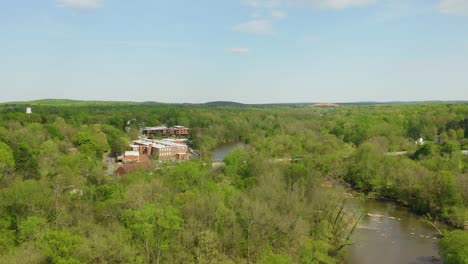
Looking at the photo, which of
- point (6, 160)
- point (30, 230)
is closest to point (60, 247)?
point (30, 230)

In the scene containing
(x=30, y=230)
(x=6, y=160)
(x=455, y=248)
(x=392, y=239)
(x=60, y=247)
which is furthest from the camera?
(x=6, y=160)

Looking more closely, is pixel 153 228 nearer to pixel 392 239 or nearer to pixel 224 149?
pixel 392 239

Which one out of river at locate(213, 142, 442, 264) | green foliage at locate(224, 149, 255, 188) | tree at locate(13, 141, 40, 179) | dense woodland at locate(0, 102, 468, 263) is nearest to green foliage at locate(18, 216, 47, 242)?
dense woodland at locate(0, 102, 468, 263)

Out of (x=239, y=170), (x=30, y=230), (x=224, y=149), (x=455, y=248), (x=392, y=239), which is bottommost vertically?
(x=392, y=239)

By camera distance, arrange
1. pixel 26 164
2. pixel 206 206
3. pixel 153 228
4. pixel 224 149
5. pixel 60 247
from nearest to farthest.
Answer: pixel 60 247 → pixel 153 228 → pixel 206 206 → pixel 26 164 → pixel 224 149

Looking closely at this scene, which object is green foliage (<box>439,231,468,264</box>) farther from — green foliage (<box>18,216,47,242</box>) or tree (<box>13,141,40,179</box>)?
tree (<box>13,141,40,179</box>)

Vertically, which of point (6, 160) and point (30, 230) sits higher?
point (6, 160)

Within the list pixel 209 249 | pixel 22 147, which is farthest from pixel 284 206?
pixel 22 147

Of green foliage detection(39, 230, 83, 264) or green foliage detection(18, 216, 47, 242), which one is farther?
green foliage detection(18, 216, 47, 242)
